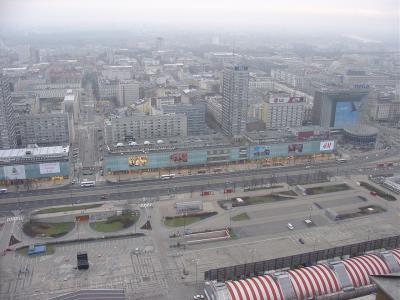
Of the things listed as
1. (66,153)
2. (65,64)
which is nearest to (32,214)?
(66,153)

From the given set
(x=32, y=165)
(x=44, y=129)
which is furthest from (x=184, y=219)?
(x=44, y=129)

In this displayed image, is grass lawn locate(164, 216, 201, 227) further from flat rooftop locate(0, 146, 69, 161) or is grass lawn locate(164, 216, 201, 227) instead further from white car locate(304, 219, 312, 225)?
flat rooftop locate(0, 146, 69, 161)

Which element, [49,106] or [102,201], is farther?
[49,106]

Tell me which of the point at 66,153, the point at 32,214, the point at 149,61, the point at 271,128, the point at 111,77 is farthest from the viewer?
the point at 149,61

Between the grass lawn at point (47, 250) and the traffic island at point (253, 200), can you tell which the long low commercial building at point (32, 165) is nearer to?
the grass lawn at point (47, 250)

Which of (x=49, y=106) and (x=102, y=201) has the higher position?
(x=49, y=106)

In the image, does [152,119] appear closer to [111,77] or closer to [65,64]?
[111,77]
